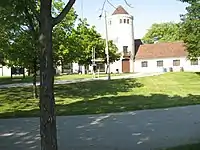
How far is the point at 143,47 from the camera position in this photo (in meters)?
79.7

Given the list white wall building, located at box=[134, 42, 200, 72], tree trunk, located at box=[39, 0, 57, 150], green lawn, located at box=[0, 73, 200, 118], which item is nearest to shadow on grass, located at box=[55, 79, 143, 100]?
green lawn, located at box=[0, 73, 200, 118]

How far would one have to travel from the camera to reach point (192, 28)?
3956 cm

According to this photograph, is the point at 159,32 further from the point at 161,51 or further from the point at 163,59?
the point at 163,59

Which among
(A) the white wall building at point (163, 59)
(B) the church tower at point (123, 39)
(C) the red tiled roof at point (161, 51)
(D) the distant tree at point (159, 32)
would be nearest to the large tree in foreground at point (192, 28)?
(A) the white wall building at point (163, 59)

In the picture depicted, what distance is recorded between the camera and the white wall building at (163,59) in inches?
2800

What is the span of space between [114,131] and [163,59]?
63.4m

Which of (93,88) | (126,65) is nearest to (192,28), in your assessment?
(93,88)

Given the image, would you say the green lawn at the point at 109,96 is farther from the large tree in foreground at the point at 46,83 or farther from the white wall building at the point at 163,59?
the white wall building at the point at 163,59

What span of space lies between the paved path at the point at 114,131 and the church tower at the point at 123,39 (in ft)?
197

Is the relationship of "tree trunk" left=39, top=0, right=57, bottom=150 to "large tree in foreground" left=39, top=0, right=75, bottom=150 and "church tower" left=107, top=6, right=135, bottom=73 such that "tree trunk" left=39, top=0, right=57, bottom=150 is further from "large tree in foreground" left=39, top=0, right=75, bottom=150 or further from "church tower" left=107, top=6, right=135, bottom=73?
"church tower" left=107, top=6, right=135, bottom=73

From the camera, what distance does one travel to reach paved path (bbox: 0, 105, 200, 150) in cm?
966

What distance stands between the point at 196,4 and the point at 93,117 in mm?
24922

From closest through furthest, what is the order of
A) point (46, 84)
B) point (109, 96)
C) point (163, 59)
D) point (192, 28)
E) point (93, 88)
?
point (46, 84) < point (109, 96) < point (93, 88) < point (192, 28) < point (163, 59)

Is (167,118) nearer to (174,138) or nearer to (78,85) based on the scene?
(174,138)
